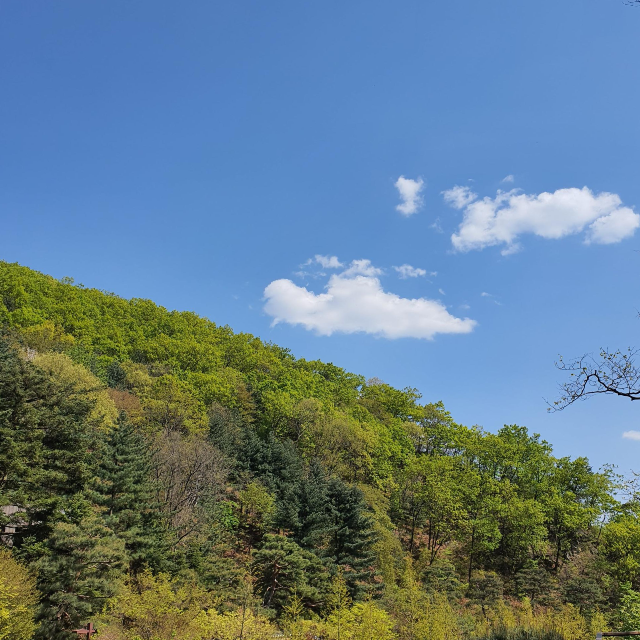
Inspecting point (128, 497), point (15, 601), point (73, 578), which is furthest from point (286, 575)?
point (15, 601)

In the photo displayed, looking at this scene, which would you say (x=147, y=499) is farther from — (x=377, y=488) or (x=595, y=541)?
(x=595, y=541)

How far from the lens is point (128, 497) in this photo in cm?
1970

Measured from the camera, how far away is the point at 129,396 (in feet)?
124

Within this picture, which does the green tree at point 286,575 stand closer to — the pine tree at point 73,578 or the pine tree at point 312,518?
the pine tree at point 312,518

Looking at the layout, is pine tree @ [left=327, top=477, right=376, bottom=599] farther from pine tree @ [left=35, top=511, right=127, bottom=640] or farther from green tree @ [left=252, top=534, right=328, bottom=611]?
pine tree @ [left=35, top=511, right=127, bottom=640]

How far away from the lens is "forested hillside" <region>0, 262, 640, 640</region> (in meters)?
16.4

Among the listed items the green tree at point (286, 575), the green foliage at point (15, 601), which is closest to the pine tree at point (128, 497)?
the green foliage at point (15, 601)

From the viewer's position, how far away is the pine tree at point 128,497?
19188 mm

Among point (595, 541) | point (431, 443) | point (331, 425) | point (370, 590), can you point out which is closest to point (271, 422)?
point (331, 425)

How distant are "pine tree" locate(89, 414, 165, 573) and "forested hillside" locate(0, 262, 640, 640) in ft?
0.33

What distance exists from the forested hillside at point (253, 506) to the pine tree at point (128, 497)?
4.0 inches

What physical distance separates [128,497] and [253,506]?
12.4 m

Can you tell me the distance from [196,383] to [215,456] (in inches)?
585

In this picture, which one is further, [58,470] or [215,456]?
[215,456]
